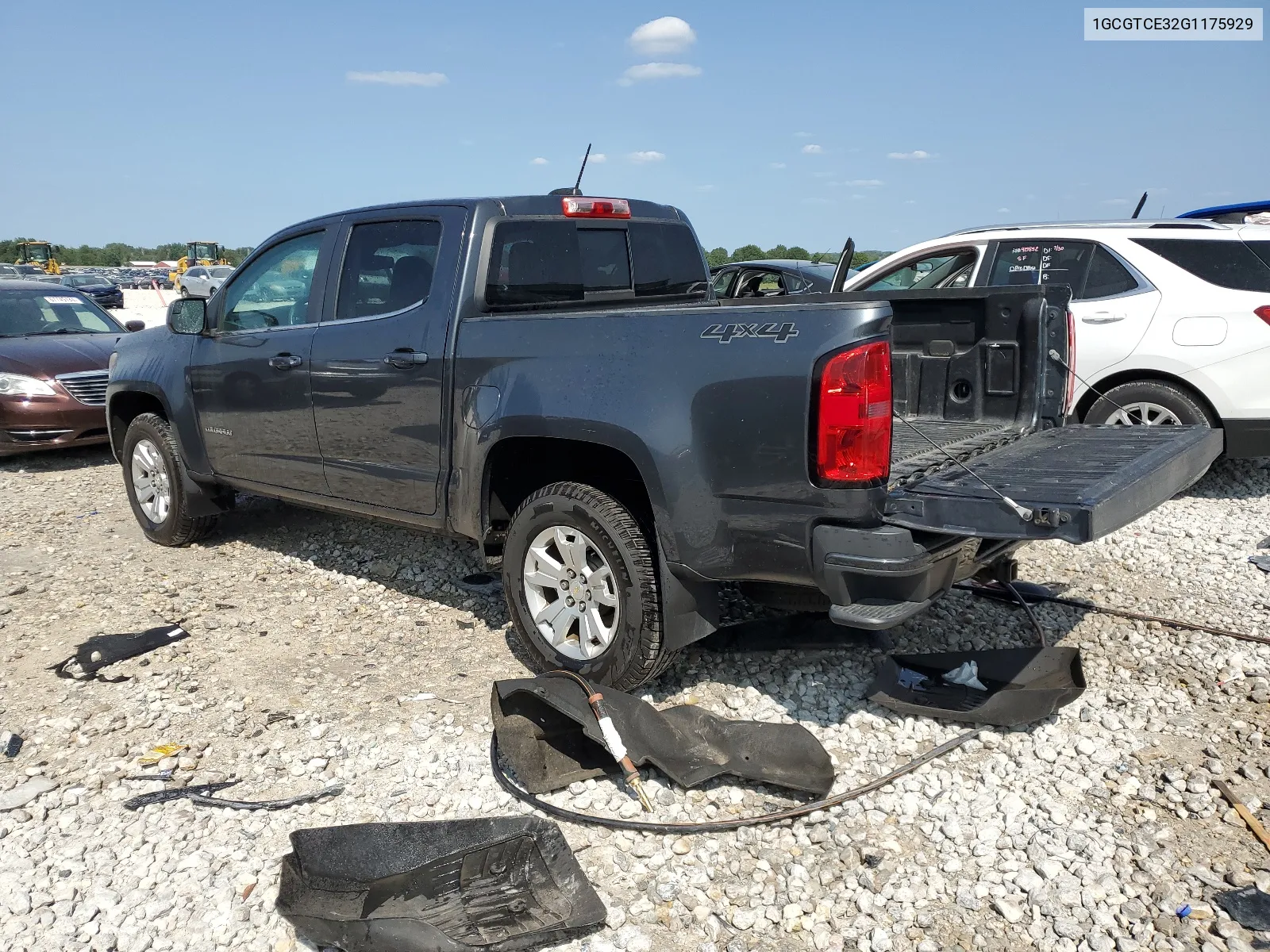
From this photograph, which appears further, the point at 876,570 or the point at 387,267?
the point at 387,267

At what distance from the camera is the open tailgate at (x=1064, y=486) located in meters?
2.93

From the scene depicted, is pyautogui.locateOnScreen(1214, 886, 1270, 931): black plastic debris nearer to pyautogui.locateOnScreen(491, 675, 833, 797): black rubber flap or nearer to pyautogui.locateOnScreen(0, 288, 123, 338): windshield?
pyautogui.locateOnScreen(491, 675, 833, 797): black rubber flap

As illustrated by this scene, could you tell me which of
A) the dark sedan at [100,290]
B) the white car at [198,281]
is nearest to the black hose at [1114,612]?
the dark sedan at [100,290]

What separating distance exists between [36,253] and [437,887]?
213ft

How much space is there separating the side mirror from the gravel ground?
4.68 feet

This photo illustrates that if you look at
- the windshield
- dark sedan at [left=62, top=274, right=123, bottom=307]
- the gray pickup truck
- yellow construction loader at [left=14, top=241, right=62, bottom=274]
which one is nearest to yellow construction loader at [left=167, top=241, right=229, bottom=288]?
yellow construction loader at [left=14, top=241, right=62, bottom=274]

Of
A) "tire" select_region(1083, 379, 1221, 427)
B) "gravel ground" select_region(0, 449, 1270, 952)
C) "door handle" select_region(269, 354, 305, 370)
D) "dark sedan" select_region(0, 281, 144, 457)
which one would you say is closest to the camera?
"gravel ground" select_region(0, 449, 1270, 952)

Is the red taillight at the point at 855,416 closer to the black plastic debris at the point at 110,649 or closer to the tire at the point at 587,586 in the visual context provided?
the tire at the point at 587,586

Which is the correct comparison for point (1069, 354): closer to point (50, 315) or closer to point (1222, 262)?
point (1222, 262)

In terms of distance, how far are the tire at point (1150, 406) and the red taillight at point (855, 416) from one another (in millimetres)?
4303

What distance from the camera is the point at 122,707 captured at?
4.04 m

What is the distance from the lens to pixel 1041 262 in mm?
7207

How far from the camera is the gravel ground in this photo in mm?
2732

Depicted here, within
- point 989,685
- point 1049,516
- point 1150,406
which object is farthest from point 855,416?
point 1150,406
